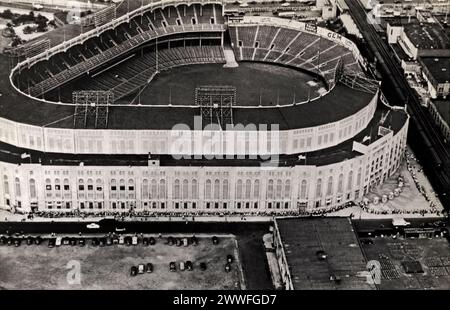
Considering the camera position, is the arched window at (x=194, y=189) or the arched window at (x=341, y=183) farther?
the arched window at (x=341, y=183)

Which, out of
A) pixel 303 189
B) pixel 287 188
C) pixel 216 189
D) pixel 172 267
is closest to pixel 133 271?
pixel 172 267

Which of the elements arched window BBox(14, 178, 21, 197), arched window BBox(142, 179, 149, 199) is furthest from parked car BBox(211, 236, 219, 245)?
arched window BBox(14, 178, 21, 197)

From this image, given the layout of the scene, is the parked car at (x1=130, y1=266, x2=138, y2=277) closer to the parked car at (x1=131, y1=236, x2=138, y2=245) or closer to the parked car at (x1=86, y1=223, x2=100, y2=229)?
the parked car at (x1=131, y1=236, x2=138, y2=245)

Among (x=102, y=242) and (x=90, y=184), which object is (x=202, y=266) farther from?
(x=90, y=184)

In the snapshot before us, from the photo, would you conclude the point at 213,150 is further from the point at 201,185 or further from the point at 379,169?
the point at 379,169

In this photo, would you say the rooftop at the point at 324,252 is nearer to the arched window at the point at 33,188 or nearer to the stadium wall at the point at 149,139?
the stadium wall at the point at 149,139

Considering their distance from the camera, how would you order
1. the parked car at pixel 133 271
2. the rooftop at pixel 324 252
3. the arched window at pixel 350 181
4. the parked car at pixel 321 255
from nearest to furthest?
the rooftop at pixel 324 252 < the parked car at pixel 321 255 < the parked car at pixel 133 271 < the arched window at pixel 350 181

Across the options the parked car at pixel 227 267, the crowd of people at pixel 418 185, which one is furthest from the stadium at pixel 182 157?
the parked car at pixel 227 267
